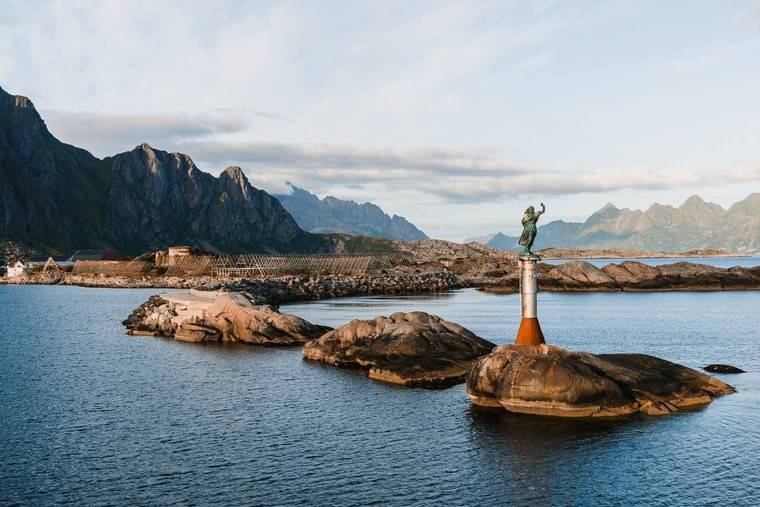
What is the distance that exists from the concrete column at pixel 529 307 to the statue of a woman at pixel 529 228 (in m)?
0.83

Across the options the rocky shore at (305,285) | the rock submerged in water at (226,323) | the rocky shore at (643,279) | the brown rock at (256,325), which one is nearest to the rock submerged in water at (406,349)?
the brown rock at (256,325)

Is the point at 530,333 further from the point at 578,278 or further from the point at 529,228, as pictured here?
the point at 578,278

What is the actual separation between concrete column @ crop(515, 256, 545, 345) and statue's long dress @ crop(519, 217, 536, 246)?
1.05 metres

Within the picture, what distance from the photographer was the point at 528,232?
131 ft

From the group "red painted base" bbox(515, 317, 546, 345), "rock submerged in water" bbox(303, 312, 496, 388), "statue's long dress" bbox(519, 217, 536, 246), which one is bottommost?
"rock submerged in water" bbox(303, 312, 496, 388)

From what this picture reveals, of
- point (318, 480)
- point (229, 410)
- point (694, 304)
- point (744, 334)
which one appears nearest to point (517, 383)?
point (318, 480)

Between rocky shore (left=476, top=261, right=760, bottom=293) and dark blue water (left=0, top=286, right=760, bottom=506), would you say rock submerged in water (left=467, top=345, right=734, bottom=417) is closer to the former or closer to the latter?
dark blue water (left=0, top=286, right=760, bottom=506)

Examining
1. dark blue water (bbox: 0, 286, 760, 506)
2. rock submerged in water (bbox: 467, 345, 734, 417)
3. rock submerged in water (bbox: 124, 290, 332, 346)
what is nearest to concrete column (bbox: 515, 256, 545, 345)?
rock submerged in water (bbox: 467, 345, 734, 417)

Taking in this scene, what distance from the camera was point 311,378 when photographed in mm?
48219

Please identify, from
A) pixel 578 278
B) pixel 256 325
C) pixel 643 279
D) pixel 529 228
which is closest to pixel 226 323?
pixel 256 325

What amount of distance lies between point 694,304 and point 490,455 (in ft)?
315

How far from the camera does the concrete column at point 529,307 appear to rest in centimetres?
3801

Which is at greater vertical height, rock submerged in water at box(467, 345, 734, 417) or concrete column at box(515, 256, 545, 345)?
concrete column at box(515, 256, 545, 345)

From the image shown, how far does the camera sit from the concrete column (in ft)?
125
